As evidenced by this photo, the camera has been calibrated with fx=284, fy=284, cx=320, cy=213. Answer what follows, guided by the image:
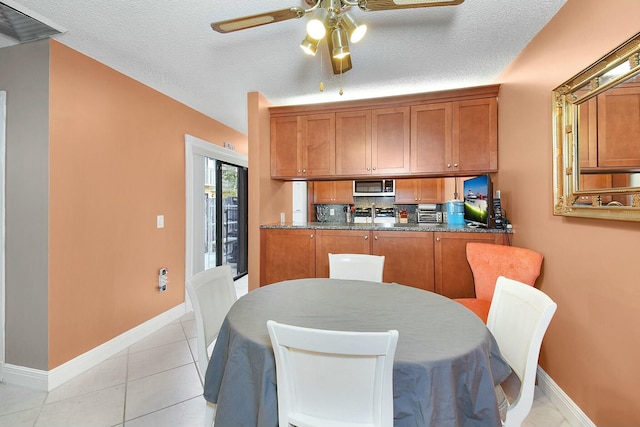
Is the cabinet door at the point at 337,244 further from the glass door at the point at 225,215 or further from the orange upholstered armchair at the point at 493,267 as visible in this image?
the glass door at the point at 225,215

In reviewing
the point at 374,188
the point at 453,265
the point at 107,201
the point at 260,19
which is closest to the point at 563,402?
the point at 453,265

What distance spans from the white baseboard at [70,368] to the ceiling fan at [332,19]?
246 centimetres

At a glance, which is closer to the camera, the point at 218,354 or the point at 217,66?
the point at 218,354

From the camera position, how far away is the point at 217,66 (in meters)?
2.38

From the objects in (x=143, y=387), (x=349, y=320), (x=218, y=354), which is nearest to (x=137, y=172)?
(x=143, y=387)

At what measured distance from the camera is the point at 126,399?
1814 mm

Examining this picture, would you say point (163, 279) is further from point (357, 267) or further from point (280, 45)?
point (280, 45)

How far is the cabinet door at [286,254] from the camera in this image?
2891 millimetres

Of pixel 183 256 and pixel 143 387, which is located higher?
pixel 183 256

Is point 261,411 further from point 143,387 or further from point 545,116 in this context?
point 545,116

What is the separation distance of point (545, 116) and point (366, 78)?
142cm

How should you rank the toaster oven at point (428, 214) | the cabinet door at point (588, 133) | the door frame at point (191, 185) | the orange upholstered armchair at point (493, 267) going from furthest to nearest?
the toaster oven at point (428, 214), the door frame at point (191, 185), the orange upholstered armchair at point (493, 267), the cabinet door at point (588, 133)

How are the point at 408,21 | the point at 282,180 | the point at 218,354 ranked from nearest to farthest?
the point at 218,354, the point at 408,21, the point at 282,180

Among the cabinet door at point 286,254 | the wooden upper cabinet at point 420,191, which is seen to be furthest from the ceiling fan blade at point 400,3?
the wooden upper cabinet at point 420,191
